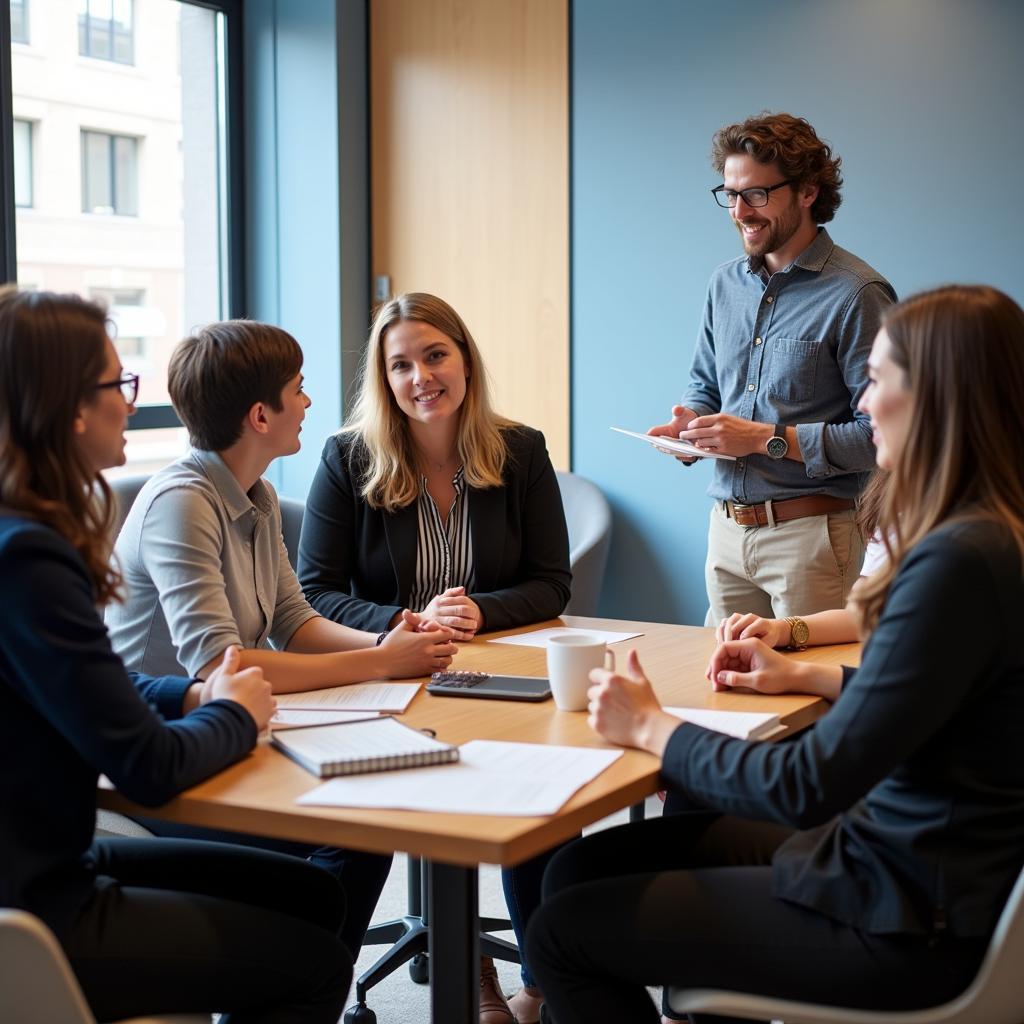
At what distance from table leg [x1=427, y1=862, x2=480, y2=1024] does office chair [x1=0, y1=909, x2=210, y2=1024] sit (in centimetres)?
45

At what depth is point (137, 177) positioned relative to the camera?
4570 mm

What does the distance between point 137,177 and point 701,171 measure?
1.99 meters

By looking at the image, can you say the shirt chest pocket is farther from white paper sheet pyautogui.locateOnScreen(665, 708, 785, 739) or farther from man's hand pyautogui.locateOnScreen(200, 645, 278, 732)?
man's hand pyautogui.locateOnScreen(200, 645, 278, 732)

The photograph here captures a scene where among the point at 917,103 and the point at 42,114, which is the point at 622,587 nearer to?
the point at 917,103

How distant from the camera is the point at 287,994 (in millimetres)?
1513

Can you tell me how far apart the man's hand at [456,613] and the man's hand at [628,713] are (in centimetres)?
70

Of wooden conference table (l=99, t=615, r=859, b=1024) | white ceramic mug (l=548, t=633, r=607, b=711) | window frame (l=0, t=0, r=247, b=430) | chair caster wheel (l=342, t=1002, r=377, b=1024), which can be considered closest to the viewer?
wooden conference table (l=99, t=615, r=859, b=1024)

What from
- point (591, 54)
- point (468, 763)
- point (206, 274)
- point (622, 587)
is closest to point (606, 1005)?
point (468, 763)

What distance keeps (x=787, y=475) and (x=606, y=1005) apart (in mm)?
1696

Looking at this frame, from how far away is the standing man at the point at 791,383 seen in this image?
2.90 m

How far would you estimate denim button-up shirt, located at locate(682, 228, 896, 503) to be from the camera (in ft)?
9.45

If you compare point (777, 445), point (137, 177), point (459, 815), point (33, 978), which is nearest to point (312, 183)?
point (137, 177)

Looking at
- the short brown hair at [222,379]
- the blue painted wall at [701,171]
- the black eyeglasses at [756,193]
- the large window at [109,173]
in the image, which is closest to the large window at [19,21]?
the large window at [109,173]

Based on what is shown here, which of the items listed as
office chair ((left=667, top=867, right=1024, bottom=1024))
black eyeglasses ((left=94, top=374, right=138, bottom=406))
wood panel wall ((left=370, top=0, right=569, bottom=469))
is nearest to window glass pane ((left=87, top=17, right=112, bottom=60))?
wood panel wall ((left=370, top=0, right=569, bottom=469))
